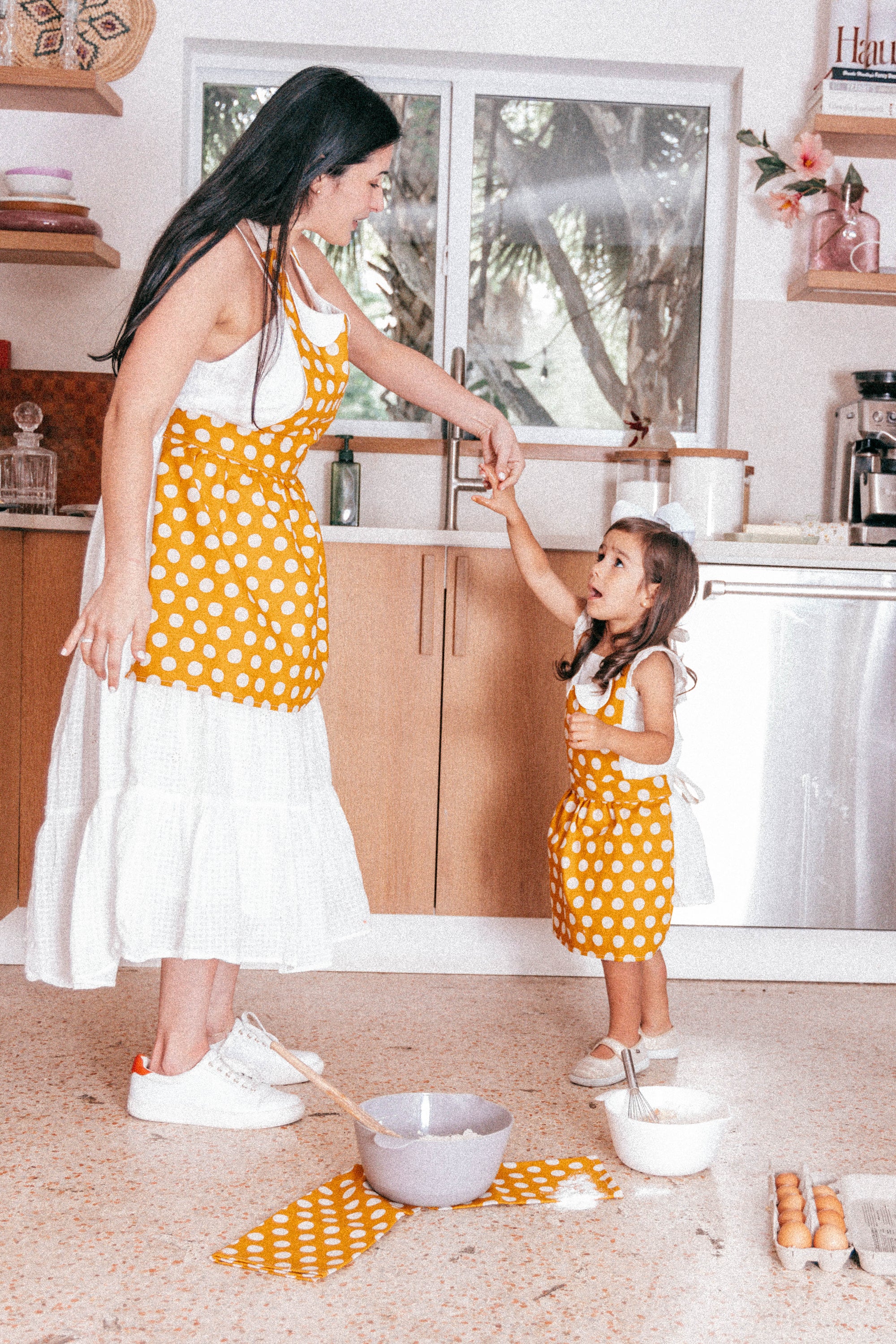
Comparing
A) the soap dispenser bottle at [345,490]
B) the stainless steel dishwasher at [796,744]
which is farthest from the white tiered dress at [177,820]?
the soap dispenser bottle at [345,490]

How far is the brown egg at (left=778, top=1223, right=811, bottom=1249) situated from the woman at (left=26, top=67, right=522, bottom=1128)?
63cm

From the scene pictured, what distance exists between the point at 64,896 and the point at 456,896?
3.17ft

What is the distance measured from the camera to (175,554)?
1562mm

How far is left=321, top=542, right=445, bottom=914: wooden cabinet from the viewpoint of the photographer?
2.38m

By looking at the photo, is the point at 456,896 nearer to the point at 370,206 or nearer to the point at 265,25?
the point at 370,206

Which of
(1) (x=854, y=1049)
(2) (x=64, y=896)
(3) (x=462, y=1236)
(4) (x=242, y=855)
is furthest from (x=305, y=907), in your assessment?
(1) (x=854, y=1049)

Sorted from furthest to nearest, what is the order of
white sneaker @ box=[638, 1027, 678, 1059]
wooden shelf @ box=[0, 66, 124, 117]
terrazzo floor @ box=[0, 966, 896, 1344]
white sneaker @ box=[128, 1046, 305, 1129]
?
wooden shelf @ box=[0, 66, 124, 117] < white sneaker @ box=[638, 1027, 678, 1059] < white sneaker @ box=[128, 1046, 305, 1129] < terrazzo floor @ box=[0, 966, 896, 1344]

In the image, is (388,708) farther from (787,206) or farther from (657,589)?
(787,206)

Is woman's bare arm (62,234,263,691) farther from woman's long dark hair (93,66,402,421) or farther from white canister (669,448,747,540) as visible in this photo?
white canister (669,448,747,540)

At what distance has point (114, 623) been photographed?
1.41 metres

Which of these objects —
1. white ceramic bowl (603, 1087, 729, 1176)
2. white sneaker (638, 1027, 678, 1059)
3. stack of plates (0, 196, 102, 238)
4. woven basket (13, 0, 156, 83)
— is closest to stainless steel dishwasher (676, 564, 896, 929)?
white sneaker (638, 1027, 678, 1059)

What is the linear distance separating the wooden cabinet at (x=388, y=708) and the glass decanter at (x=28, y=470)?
2.35ft

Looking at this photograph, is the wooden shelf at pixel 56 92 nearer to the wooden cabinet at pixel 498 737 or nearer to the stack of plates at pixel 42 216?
the stack of plates at pixel 42 216

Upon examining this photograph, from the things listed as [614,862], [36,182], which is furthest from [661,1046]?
[36,182]
